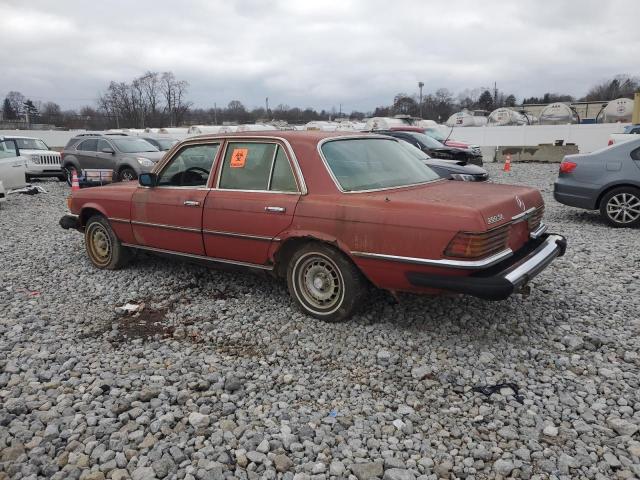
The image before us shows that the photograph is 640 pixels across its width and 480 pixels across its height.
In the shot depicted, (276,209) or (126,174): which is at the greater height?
(276,209)

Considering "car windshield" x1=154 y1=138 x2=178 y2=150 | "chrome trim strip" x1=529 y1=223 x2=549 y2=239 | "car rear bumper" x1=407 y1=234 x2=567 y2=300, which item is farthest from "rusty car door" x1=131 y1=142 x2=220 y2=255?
"car windshield" x1=154 y1=138 x2=178 y2=150

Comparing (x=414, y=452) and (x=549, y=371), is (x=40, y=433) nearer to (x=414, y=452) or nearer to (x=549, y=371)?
(x=414, y=452)

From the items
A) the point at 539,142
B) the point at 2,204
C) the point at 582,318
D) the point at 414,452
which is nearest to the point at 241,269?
the point at 414,452

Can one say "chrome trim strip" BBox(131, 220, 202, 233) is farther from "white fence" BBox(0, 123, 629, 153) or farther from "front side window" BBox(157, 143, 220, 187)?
"white fence" BBox(0, 123, 629, 153)

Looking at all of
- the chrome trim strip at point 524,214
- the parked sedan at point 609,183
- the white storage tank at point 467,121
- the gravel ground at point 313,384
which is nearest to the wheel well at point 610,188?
the parked sedan at point 609,183

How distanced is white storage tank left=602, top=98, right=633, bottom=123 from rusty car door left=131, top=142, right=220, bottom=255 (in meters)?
40.2

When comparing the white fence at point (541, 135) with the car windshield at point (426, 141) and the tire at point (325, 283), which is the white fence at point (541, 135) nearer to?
the car windshield at point (426, 141)

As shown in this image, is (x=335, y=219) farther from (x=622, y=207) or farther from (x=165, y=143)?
(x=165, y=143)

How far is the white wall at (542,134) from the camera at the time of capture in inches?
1052

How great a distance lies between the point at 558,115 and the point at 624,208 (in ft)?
112

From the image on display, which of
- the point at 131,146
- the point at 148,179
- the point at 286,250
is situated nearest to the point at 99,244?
the point at 148,179

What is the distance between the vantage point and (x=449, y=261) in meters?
3.49

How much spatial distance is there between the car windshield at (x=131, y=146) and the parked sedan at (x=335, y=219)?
9.13m

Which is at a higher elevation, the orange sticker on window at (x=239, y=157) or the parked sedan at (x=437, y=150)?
the orange sticker on window at (x=239, y=157)
